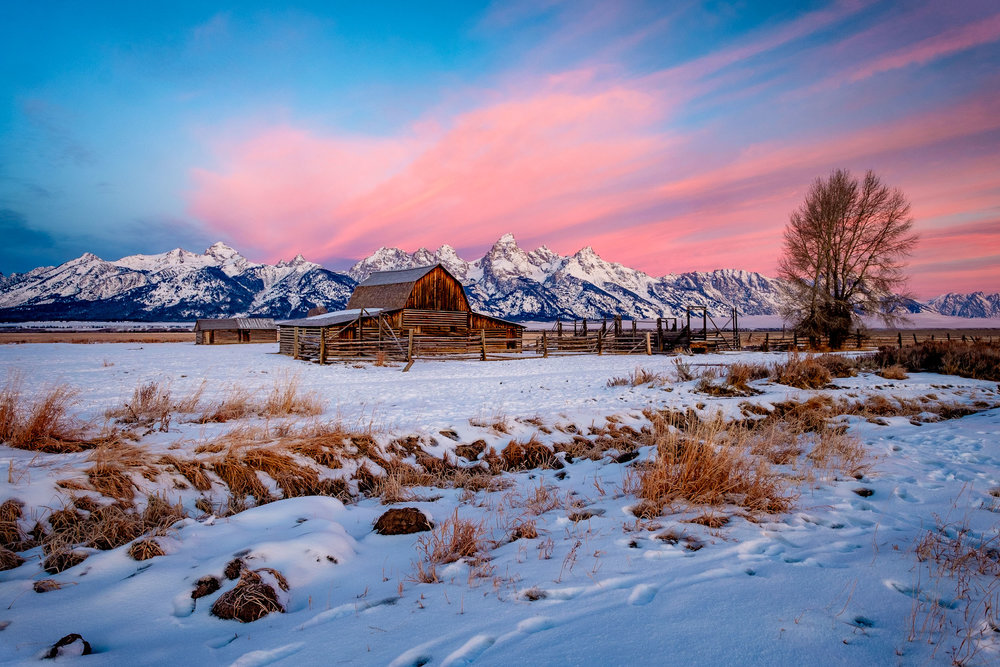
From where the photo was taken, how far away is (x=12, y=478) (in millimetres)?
4363

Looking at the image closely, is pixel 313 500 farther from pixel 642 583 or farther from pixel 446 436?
pixel 642 583

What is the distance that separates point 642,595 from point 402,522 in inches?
91.0

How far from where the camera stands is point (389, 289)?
39.6 m

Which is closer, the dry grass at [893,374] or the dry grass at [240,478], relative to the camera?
the dry grass at [240,478]

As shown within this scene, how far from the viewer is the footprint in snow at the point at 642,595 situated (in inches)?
107

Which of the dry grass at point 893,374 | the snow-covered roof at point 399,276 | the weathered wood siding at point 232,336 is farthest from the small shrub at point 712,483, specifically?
the weathered wood siding at point 232,336

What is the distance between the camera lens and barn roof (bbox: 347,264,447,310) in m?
37.8

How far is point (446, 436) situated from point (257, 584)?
438cm

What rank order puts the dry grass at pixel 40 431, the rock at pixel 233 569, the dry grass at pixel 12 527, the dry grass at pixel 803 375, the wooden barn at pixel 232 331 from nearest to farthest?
the rock at pixel 233 569 < the dry grass at pixel 12 527 < the dry grass at pixel 40 431 < the dry grass at pixel 803 375 < the wooden barn at pixel 232 331

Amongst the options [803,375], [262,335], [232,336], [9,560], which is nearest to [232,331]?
[232,336]

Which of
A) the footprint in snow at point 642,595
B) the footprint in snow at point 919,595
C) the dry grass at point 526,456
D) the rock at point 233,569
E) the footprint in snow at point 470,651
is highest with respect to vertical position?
the footprint in snow at point 919,595

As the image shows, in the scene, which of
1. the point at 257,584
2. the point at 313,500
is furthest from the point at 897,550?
the point at 313,500

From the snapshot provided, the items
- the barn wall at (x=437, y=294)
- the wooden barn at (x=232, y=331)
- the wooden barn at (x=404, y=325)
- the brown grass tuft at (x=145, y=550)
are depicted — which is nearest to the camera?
the brown grass tuft at (x=145, y=550)

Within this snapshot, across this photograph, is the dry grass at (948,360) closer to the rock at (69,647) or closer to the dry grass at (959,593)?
the dry grass at (959,593)
